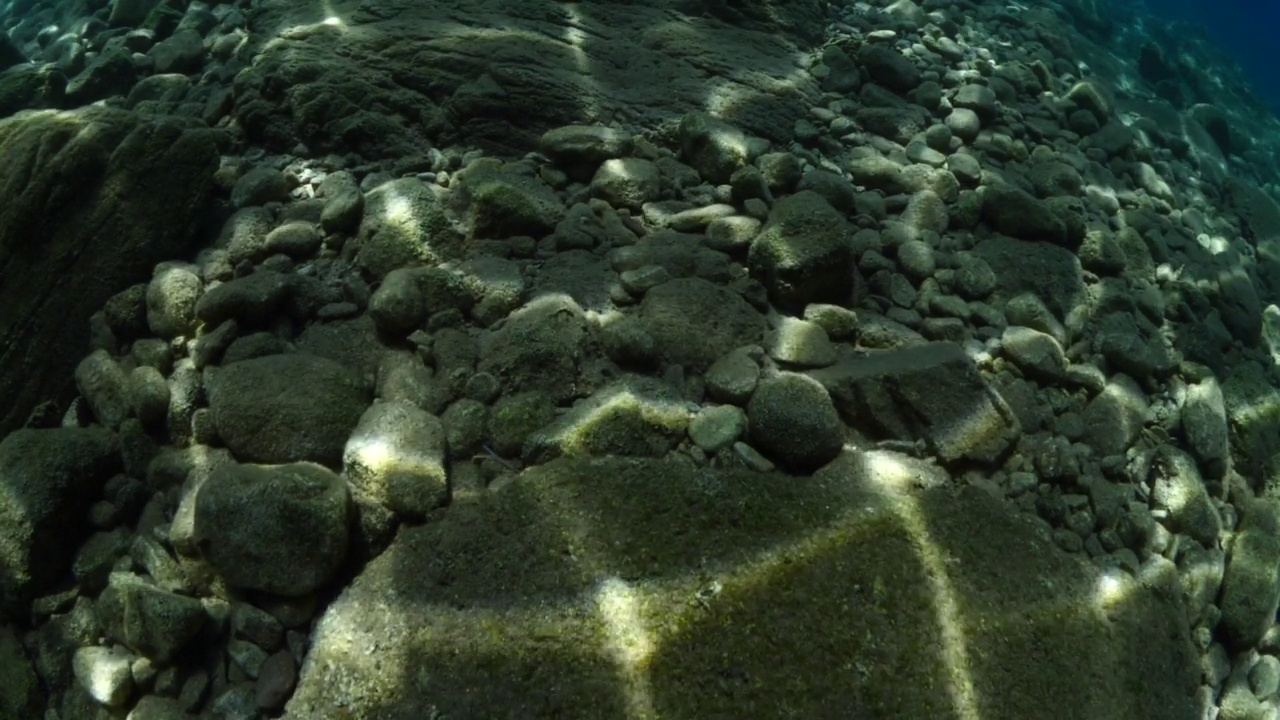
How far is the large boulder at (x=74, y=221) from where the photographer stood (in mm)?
2617

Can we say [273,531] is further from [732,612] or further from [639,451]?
[732,612]

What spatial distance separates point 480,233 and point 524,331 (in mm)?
577

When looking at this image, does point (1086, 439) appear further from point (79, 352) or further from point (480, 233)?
point (79, 352)

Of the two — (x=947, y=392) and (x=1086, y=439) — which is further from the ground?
(x=947, y=392)

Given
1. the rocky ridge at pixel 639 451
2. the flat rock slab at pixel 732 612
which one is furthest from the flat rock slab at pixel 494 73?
the flat rock slab at pixel 732 612

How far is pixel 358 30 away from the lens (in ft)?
11.8

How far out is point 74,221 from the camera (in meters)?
2.76

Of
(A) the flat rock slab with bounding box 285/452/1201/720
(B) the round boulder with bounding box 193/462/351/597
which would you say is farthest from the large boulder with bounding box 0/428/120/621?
(A) the flat rock slab with bounding box 285/452/1201/720

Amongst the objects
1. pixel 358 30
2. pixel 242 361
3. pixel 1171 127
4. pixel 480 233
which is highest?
pixel 358 30

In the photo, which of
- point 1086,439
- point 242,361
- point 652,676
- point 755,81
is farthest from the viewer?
point 755,81

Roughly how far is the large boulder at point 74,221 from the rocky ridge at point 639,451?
0.12 meters

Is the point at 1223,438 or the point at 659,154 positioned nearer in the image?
the point at 1223,438

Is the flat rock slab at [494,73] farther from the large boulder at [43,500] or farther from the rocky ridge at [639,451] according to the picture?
the large boulder at [43,500]

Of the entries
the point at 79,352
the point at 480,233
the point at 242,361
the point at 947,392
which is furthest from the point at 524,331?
the point at 79,352
